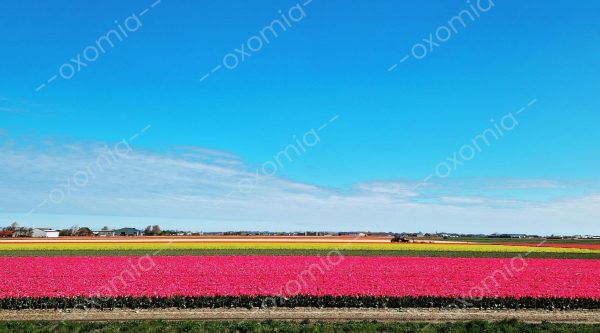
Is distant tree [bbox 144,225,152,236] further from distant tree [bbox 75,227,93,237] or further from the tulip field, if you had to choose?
the tulip field

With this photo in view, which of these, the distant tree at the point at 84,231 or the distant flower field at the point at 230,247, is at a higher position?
the distant tree at the point at 84,231

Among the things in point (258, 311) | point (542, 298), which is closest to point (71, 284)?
point (258, 311)

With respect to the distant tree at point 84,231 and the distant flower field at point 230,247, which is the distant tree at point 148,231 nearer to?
the distant tree at point 84,231

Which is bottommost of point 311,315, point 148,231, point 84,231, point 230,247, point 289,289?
point 311,315

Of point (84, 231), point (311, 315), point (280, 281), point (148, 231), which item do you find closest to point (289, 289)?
point (280, 281)

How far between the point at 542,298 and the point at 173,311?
1782cm

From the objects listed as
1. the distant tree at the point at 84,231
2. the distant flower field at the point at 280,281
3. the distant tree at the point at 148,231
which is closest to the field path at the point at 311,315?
the distant flower field at the point at 280,281

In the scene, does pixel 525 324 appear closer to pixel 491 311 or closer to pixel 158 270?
pixel 491 311

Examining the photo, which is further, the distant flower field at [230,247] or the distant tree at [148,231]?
the distant tree at [148,231]

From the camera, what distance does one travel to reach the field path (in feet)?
64.6

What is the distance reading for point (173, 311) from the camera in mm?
21000

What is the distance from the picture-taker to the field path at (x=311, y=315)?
64.6 ft

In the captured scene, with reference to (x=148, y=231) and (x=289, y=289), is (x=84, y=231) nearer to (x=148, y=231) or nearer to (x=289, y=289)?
(x=148, y=231)

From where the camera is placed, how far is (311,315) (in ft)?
66.5
